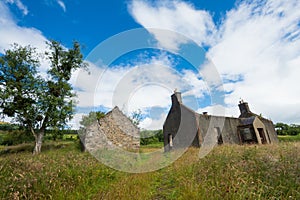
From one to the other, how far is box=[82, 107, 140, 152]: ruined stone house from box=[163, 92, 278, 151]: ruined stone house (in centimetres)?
415

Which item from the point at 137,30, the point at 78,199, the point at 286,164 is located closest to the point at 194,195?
the point at 78,199

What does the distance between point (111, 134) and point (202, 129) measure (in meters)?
9.08

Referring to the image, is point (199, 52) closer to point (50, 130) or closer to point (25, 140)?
point (50, 130)

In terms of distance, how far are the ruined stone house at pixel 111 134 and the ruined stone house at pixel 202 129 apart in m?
4.15

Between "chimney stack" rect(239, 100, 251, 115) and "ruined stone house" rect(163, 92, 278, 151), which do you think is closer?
"ruined stone house" rect(163, 92, 278, 151)

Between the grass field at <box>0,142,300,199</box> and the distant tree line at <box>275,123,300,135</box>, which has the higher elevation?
the distant tree line at <box>275,123,300,135</box>

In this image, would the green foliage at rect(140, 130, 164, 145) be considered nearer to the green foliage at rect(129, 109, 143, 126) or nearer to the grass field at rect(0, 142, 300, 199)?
the green foliage at rect(129, 109, 143, 126)

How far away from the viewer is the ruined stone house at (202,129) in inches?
558

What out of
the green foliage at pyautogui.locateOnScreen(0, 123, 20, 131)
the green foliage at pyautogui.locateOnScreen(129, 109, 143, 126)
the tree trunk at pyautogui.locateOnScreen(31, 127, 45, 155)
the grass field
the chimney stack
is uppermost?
the green foliage at pyautogui.locateOnScreen(129, 109, 143, 126)

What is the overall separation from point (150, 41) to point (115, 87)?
13.9 ft

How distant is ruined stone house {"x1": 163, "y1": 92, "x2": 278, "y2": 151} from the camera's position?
14164 millimetres

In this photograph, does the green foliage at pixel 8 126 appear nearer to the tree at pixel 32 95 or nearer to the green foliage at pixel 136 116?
the tree at pixel 32 95

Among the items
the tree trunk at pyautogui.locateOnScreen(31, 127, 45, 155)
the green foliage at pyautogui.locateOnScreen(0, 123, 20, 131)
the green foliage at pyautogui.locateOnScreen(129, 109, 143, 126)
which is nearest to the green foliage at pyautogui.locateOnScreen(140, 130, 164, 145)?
the green foliage at pyautogui.locateOnScreen(129, 109, 143, 126)

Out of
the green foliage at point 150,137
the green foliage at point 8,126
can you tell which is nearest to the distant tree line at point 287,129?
the green foliage at point 150,137
